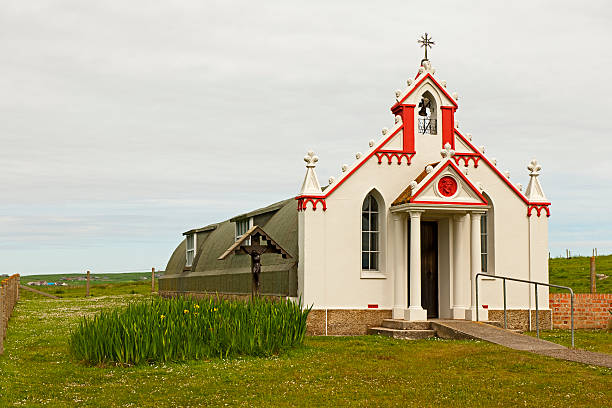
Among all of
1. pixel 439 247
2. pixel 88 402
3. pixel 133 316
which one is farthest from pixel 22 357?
pixel 439 247

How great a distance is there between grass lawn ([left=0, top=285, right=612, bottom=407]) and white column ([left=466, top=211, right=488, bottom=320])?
4.54m

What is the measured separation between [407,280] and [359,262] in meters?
1.74

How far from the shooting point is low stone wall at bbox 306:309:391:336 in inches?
814

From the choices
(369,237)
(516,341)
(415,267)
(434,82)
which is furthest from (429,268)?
(434,82)

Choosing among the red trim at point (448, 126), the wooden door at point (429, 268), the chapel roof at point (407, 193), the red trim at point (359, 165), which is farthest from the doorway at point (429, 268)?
the red trim at point (359, 165)

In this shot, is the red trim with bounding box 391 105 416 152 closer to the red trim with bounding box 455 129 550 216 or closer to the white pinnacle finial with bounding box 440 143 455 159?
the white pinnacle finial with bounding box 440 143 455 159

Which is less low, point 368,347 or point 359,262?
point 359,262

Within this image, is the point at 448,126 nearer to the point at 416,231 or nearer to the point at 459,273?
the point at 416,231

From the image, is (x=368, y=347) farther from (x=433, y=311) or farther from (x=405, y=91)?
(x=405, y=91)

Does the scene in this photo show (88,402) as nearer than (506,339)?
Yes

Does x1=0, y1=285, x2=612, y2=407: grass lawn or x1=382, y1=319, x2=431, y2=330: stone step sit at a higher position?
x1=382, y1=319, x2=431, y2=330: stone step

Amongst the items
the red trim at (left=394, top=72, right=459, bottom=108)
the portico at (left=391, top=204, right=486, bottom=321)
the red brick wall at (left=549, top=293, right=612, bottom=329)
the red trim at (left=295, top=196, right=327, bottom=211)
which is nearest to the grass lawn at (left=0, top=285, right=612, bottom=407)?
the portico at (left=391, top=204, right=486, bottom=321)

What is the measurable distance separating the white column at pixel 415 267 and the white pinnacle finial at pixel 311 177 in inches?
110

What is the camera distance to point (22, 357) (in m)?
16.5
